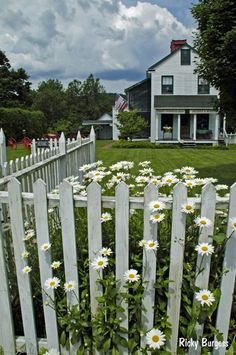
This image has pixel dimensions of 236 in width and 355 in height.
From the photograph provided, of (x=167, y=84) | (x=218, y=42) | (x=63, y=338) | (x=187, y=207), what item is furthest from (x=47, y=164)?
(x=167, y=84)

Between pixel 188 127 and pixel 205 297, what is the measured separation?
30831 mm

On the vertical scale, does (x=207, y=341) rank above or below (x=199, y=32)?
below

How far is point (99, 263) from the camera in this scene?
83.7 inches

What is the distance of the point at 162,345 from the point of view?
2211 mm

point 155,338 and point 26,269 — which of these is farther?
point 26,269

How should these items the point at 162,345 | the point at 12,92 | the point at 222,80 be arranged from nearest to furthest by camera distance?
the point at 162,345 < the point at 222,80 < the point at 12,92

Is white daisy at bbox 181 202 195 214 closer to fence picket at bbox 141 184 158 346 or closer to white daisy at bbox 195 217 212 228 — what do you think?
white daisy at bbox 195 217 212 228

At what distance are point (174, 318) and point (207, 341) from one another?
1.06ft

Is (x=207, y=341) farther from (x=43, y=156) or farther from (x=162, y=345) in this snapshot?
(x=43, y=156)

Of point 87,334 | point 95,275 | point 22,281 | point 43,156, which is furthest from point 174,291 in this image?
point 43,156

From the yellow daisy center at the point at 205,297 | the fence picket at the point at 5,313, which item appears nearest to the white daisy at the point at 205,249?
the yellow daisy center at the point at 205,297

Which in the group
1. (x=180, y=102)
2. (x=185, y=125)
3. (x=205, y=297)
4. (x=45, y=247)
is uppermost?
(x=180, y=102)

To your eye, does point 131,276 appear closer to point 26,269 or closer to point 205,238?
point 205,238

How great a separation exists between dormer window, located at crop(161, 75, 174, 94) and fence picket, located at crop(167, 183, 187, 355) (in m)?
29.9
